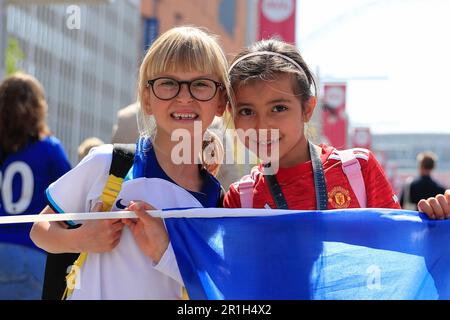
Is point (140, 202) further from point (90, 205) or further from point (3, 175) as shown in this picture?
point (3, 175)

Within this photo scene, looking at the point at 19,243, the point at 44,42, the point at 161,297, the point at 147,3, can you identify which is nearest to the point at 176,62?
the point at 161,297

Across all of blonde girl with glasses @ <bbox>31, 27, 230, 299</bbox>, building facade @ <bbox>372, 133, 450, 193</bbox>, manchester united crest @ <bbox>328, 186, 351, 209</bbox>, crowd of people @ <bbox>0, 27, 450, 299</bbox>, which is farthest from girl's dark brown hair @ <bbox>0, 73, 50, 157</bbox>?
building facade @ <bbox>372, 133, 450, 193</bbox>

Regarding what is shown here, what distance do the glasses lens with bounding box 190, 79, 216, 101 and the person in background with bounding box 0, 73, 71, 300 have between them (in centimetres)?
227

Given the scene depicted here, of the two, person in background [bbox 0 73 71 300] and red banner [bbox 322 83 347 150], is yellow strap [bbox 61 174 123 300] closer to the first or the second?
person in background [bbox 0 73 71 300]

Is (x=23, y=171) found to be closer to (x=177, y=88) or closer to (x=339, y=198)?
(x=177, y=88)

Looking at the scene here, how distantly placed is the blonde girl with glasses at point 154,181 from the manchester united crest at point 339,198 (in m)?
0.39

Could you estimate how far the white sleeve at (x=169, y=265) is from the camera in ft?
8.91

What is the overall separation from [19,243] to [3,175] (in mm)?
522

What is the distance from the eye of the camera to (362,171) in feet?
10.1

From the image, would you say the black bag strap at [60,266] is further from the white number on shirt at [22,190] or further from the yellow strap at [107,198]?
the white number on shirt at [22,190]

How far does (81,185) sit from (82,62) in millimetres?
75757

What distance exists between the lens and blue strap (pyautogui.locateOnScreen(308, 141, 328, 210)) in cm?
297

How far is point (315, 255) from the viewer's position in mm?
2740

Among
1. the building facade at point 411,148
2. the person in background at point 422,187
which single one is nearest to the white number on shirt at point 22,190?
the person in background at point 422,187
